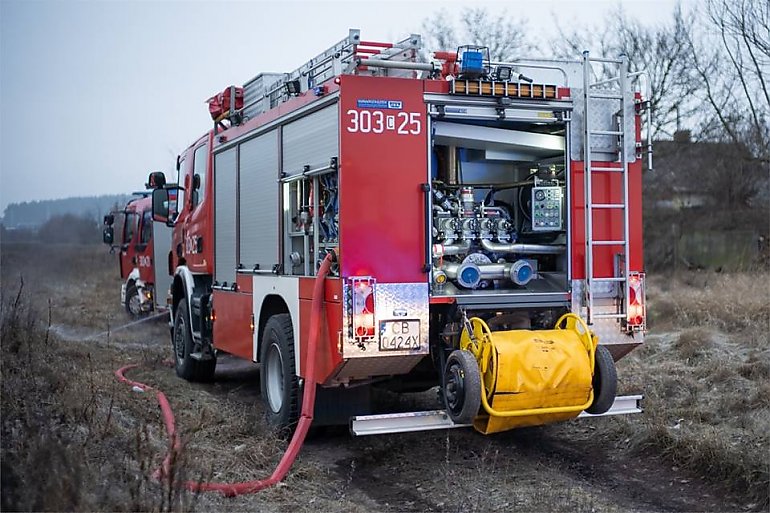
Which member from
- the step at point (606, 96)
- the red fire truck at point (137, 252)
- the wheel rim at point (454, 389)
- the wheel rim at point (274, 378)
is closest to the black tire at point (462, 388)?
the wheel rim at point (454, 389)

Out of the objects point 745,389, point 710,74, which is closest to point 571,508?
point 745,389

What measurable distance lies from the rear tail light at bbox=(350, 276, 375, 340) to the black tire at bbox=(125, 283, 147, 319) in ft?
Answer: 45.8

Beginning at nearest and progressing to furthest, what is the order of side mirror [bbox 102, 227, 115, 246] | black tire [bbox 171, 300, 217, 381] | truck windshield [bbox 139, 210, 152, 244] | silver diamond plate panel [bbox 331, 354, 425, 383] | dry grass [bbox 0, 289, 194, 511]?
dry grass [bbox 0, 289, 194, 511], silver diamond plate panel [bbox 331, 354, 425, 383], black tire [bbox 171, 300, 217, 381], truck windshield [bbox 139, 210, 152, 244], side mirror [bbox 102, 227, 115, 246]

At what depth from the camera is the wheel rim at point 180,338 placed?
11.5 m

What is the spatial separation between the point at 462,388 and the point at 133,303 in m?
15.3

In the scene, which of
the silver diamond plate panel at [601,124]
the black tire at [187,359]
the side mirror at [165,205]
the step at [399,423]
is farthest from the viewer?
the side mirror at [165,205]

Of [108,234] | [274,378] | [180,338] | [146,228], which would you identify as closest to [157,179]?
[180,338]

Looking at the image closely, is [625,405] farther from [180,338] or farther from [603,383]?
[180,338]

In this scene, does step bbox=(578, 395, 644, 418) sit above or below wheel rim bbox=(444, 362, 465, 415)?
below

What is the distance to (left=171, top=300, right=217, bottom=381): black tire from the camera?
37.1ft

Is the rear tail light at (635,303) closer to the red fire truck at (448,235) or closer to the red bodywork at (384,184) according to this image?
the red fire truck at (448,235)

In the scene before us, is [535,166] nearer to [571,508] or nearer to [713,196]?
[571,508]

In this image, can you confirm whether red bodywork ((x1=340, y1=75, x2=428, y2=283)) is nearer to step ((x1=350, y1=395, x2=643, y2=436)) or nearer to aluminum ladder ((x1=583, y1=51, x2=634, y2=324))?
step ((x1=350, y1=395, x2=643, y2=436))

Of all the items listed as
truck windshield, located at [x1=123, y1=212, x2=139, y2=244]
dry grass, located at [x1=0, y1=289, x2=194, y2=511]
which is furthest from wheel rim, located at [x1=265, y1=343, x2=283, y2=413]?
truck windshield, located at [x1=123, y1=212, x2=139, y2=244]
